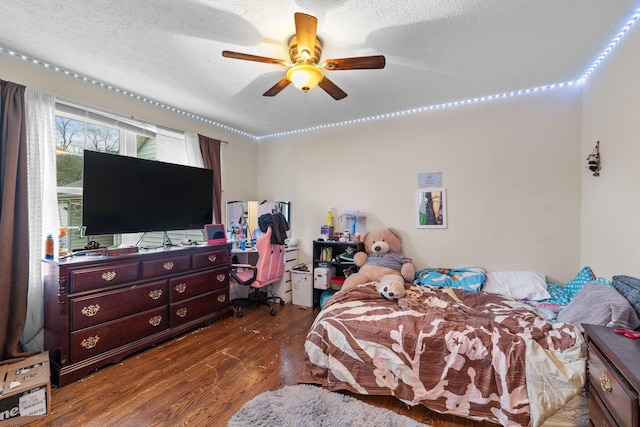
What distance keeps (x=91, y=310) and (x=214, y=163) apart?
2125mm

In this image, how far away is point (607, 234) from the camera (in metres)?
2.12

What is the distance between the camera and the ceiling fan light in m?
1.77

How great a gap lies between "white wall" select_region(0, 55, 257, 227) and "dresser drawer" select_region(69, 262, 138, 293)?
1.57 metres

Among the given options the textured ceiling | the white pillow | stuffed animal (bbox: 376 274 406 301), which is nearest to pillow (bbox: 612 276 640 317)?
the white pillow

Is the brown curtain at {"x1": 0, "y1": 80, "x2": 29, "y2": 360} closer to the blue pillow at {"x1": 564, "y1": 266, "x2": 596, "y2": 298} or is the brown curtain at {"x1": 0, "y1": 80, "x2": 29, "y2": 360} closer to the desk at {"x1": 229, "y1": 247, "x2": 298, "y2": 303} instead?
the desk at {"x1": 229, "y1": 247, "x2": 298, "y2": 303}

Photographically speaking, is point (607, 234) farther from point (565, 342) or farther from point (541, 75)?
point (541, 75)

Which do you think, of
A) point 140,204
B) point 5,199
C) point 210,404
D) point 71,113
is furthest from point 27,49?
point 210,404

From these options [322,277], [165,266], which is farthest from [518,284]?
[165,266]

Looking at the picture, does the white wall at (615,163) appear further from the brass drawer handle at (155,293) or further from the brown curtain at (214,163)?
the brown curtain at (214,163)

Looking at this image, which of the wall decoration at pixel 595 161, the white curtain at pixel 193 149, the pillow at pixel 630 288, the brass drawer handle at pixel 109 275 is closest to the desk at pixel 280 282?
the white curtain at pixel 193 149

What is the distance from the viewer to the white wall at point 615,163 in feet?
5.79

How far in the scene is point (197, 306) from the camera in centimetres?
287

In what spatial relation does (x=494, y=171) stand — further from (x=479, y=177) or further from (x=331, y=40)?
(x=331, y=40)

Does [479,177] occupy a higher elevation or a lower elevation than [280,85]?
lower
